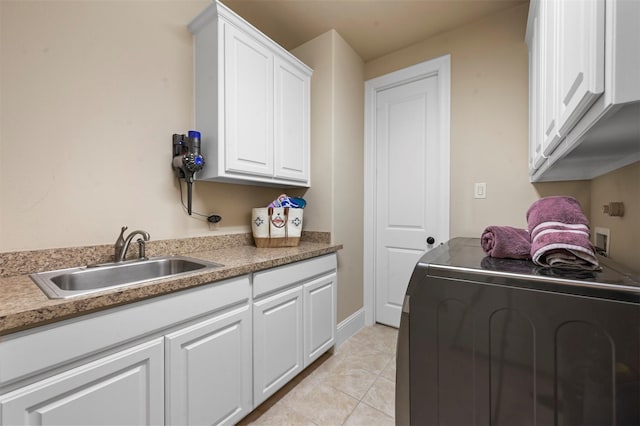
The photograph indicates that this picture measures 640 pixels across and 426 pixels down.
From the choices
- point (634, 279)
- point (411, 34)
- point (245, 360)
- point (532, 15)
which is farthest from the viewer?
point (411, 34)

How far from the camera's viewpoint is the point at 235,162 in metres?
1.63

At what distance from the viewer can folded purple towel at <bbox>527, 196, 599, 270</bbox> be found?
83 centimetres

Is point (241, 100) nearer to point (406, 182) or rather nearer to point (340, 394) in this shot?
point (406, 182)

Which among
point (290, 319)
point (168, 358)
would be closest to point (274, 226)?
point (290, 319)

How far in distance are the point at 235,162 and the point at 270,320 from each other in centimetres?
95

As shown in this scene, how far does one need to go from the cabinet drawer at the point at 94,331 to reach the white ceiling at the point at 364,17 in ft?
6.40

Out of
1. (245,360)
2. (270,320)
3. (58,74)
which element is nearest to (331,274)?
(270,320)

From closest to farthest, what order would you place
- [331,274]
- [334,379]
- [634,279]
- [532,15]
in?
[634,279]
[532,15]
[334,379]
[331,274]

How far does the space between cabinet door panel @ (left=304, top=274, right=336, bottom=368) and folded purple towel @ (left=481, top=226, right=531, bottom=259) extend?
3.55 feet

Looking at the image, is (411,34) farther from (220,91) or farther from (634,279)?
(634,279)

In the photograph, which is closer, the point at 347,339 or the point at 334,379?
the point at 334,379

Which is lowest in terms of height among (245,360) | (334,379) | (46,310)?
(334,379)

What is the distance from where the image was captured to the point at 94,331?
0.84m

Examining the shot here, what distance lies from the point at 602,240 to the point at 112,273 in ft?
7.81
